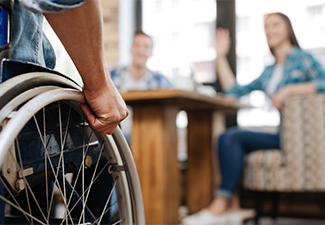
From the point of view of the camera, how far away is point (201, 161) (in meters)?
2.42

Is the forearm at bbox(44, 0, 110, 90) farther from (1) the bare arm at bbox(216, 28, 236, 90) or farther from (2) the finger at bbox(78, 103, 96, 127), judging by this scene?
(1) the bare arm at bbox(216, 28, 236, 90)

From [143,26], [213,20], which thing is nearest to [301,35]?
[213,20]

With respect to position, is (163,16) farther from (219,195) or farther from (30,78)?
(30,78)

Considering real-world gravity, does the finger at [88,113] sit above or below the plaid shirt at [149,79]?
below

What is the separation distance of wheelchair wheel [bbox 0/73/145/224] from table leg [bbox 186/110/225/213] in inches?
63.3

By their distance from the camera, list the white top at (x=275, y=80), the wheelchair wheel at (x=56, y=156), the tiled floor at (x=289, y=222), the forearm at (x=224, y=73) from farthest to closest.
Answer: the forearm at (x=224, y=73) < the tiled floor at (x=289, y=222) < the white top at (x=275, y=80) < the wheelchair wheel at (x=56, y=156)

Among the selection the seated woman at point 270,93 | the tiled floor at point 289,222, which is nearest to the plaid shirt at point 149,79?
the seated woman at point 270,93

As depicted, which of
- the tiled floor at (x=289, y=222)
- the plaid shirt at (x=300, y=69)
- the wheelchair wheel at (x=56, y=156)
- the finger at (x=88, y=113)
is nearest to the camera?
the wheelchair wheel at (x=56, y=156)

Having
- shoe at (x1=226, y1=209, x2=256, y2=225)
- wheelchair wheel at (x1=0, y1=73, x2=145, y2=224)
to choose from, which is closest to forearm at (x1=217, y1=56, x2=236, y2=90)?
shoe at (x1=226, y1=209, x2=256, y2=225)

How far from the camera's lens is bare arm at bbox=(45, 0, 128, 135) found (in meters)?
0.54

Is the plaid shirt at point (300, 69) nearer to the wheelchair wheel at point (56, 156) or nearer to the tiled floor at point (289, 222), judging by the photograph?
the tiled floor at point (289, 222)

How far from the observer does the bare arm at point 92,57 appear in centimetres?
54

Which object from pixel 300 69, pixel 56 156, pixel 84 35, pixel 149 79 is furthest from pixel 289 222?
pixel 84 35

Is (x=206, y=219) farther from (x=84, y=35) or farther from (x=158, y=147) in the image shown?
(x=84, y=35)
